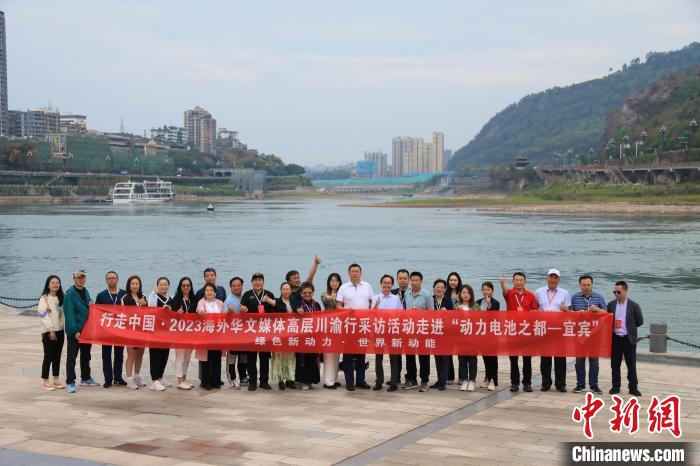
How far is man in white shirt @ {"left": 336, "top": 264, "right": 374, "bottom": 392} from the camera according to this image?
38.9 ft

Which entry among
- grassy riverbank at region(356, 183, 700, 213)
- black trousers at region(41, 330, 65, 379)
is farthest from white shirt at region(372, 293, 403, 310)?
grassy riverbank at region(356, 183, 700, 213)

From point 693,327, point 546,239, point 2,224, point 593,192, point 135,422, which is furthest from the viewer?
point 593,192

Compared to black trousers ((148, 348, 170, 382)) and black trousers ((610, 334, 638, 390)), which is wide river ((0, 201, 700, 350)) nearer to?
black trousers ((610, 334, 638, 390))

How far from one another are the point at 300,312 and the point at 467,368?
8.12 ft

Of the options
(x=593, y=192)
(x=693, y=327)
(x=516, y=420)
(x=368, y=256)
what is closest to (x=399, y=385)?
(x=516, y=420)

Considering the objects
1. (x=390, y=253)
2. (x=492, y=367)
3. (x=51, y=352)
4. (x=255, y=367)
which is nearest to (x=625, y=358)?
(x=492, y=367)

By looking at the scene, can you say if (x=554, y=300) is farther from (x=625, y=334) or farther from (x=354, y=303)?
(x=354, y=303)

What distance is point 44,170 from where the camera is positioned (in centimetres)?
18575

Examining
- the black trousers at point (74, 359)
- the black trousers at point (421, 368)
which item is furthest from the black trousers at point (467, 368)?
the black trousers at point (74, 359)

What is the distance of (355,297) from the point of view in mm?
11914

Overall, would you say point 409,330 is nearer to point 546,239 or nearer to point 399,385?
point 399,385

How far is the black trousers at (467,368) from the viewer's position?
11.8 meters

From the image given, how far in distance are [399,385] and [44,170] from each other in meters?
187

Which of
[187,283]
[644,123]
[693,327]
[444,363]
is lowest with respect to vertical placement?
[693,327]
